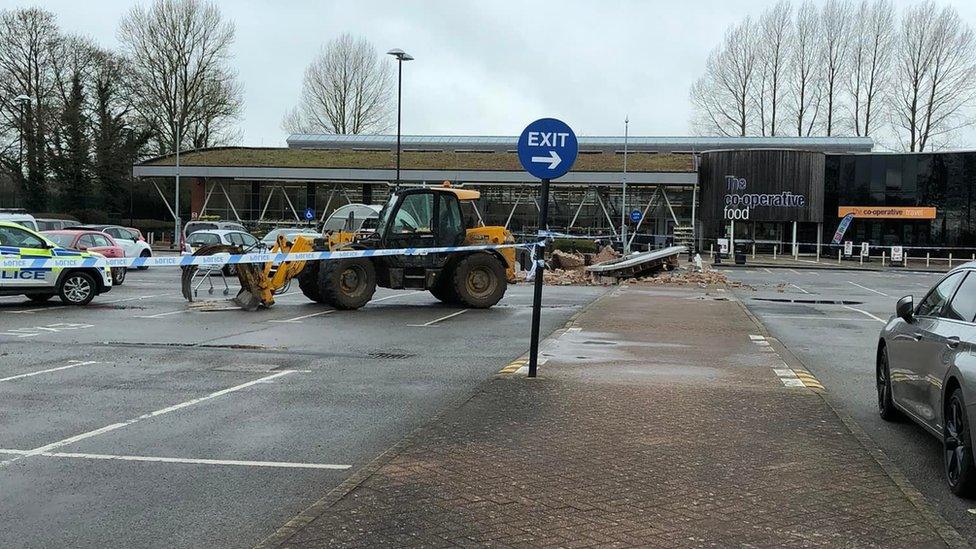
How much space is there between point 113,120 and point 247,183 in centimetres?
1054

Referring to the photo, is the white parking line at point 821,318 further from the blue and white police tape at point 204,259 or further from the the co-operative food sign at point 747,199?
the the co-operative food sign at point 747,199

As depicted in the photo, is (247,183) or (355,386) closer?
(355,386)

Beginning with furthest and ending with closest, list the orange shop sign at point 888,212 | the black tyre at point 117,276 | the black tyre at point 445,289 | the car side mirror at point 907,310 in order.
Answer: the orange shop sign at point 888,212 → the black tyre at point 117,276 → the black tyre at point 445,289 → the car side mirror at point 907,310

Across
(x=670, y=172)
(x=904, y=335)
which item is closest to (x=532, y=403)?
(x=904, y=335)

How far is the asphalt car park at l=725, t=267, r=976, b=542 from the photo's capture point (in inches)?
254

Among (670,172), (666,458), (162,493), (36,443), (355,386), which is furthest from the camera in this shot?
(670,172)

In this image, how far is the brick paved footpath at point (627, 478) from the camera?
479 cm

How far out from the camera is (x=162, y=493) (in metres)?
5.65

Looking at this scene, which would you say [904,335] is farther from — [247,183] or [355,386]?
[247,183]

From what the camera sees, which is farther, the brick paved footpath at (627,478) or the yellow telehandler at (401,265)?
the yellow telehandler at (401,265)

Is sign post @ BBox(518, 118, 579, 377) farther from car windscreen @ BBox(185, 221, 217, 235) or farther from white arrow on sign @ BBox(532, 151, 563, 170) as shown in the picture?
car windscreen @ BBox(185, 221, 217, 235)

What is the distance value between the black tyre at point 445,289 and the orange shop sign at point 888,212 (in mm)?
39549

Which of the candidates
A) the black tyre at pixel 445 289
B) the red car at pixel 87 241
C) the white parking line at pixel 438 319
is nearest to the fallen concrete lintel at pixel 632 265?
the black tyre at pixel 445 289

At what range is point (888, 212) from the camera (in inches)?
2079
